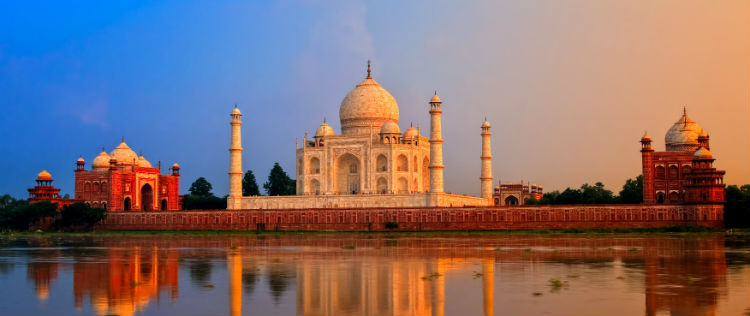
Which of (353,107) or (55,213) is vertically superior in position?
(353,107)

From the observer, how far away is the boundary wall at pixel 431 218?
5153cm

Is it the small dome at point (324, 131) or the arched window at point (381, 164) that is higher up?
the small dome at point (324, 131)

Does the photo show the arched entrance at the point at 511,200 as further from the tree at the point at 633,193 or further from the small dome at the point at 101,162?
the small dome at the point at 101,162

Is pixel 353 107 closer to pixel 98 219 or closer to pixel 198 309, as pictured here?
pixel 98 219

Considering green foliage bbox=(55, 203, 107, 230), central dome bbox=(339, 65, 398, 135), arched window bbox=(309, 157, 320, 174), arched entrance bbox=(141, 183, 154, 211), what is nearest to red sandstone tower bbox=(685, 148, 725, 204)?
central dome bbox=(339, 65, 398, 135)

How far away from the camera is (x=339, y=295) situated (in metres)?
16.7

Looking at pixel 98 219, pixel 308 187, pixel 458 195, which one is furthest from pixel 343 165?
pixel 98 219

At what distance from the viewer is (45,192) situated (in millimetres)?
66438

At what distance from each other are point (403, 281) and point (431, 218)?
3636 cm

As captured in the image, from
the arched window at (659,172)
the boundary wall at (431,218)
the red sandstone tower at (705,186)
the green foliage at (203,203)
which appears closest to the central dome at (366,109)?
the boundary wall at (431,218)

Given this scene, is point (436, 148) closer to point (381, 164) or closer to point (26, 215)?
point (381, 164)

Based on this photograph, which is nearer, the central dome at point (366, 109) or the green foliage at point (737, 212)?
the green foliage at point (737, 212)

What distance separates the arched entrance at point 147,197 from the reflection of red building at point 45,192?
6498mm

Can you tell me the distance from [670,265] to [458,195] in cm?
3956
